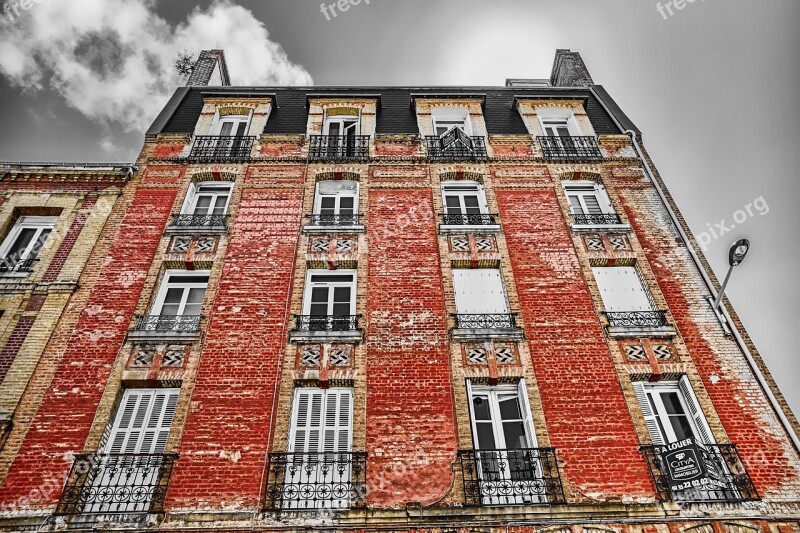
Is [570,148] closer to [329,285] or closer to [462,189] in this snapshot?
[462,189]

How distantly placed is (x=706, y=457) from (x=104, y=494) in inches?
397

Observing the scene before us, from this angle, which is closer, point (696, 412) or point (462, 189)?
point (696, 412)

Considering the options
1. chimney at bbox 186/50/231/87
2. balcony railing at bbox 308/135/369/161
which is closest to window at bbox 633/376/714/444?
balcony railing at bbox 308/135/369/161

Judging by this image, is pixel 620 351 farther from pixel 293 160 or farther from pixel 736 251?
pixel 293 160

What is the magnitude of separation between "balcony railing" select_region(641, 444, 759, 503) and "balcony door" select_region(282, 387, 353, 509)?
5211 millimetres

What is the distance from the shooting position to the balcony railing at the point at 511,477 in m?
8.54

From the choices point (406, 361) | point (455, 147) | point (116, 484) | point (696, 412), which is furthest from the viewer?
point (455, 147)

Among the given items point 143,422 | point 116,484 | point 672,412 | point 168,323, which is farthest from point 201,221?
point 672,412

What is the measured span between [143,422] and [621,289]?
10.2 metres

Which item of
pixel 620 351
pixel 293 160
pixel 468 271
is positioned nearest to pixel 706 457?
pixel 620 351

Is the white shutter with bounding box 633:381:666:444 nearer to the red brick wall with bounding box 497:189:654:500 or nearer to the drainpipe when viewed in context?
the red brick wall with bounding box 497:189:654:500

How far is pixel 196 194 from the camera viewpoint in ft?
46.0

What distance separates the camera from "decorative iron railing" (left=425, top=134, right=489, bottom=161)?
14656mm

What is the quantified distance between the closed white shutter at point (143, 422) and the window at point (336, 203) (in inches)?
207
